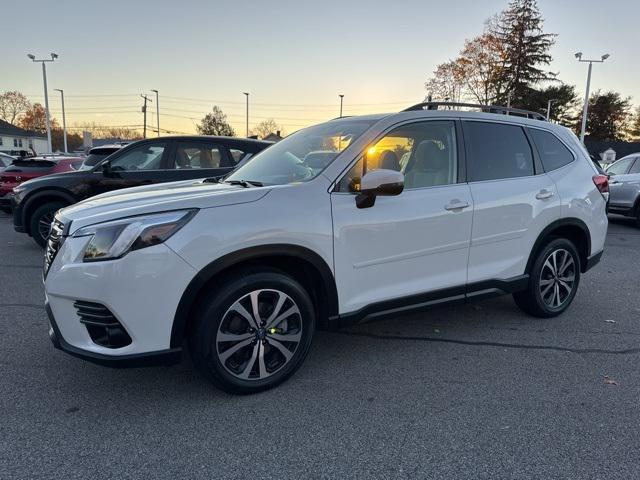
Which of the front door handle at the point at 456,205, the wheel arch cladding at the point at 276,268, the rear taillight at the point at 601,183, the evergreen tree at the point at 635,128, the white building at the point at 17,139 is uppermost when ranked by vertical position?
the evergreen tree at the point at 635,128

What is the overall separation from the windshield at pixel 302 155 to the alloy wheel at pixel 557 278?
2.23 metres

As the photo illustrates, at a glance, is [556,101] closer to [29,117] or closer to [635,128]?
[635,128]

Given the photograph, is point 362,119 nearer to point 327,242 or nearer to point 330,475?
point 327,242

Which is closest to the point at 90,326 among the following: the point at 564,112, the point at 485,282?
the point at 485,282

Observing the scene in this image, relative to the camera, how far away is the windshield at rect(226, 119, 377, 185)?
3.44 meters

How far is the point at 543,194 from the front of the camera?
4.18 metres

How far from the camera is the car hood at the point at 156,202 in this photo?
2.75 meters

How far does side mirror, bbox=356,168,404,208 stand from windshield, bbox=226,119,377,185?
343 millimetres

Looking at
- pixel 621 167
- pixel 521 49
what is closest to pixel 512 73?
pixel 521 49

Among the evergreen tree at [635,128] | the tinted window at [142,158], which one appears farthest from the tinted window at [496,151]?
the evergreen tree at [635,128]

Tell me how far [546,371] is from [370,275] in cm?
147

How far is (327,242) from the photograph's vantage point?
10.1ft

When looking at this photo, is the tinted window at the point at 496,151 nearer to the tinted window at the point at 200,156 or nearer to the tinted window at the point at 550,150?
the tinted window at the point at 550,150

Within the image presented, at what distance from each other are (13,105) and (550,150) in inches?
4486
